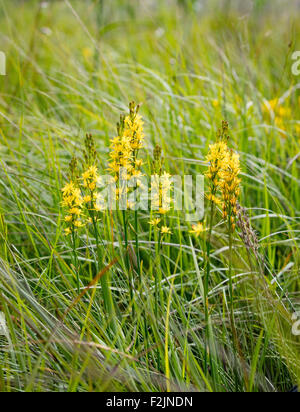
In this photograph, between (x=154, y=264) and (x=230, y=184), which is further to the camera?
(x=154, y=264)

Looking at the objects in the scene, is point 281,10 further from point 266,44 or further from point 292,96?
point 292,96

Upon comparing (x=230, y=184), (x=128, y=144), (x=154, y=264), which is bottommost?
(x=154, y=264)

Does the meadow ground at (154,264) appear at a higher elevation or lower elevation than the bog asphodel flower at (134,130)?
lower

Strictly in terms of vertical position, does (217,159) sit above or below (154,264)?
above

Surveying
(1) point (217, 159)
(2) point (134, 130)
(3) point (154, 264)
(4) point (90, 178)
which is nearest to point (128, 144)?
(2) point (134, 130)

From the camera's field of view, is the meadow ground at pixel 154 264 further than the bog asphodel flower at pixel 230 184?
Yes

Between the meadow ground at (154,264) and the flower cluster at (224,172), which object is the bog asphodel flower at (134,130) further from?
the flower cluster at (224,172)

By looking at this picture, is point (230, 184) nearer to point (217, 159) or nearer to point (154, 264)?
point (217, 159)

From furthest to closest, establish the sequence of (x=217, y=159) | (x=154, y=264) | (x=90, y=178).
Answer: (x=154, y=264), (x=90, y=178), (x=217, y=159)

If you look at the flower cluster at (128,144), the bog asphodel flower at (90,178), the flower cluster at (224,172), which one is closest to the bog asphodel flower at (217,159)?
the flower cluster at (224,172)

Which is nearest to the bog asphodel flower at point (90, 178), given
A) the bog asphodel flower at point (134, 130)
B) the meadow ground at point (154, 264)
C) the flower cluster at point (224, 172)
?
the meadow ground at point (154, 264)

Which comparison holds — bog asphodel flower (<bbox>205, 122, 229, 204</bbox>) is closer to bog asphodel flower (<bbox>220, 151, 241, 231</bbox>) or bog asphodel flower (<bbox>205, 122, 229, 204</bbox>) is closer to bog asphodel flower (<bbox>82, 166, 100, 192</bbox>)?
bog asphodel flower (<bbox>220, 151, 241, 231</bbox>)

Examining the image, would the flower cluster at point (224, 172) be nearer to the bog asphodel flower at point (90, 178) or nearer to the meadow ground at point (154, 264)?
the meadow ground at point (154, 264)

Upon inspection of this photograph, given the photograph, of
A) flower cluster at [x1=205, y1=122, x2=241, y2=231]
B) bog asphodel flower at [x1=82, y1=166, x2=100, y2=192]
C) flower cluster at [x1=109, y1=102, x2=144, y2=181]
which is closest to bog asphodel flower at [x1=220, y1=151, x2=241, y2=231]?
flower cluster at [x1=205, y1=122, x2=241, y2=231]
